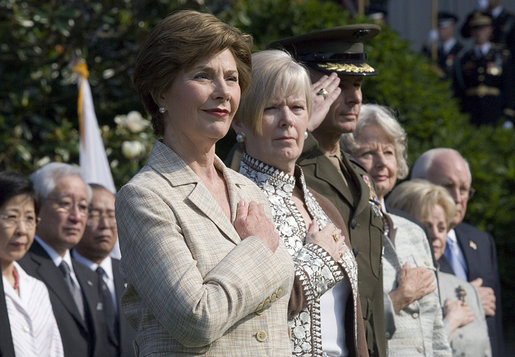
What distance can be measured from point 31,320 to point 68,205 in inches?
47.5

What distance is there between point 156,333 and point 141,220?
0.33 m

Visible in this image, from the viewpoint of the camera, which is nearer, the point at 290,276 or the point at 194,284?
the point at 194,284

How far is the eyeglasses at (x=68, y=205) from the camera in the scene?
230 inches

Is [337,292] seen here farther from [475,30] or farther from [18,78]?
Answer: [475,30]

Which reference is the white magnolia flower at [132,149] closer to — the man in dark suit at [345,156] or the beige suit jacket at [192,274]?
the man in dark suit at [345,156]

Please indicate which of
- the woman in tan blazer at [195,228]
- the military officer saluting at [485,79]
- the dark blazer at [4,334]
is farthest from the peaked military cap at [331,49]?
the military officer saluting at [485,79]

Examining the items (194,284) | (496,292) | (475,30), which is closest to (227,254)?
(194,284)

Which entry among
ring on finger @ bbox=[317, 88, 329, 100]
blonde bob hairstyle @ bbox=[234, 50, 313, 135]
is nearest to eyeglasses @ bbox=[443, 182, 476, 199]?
ring on finger @ bbox=[317, 88, 329, 100]

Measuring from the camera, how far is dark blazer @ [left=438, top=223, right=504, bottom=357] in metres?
6.36

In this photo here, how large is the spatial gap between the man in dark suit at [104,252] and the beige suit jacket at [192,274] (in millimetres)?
3021

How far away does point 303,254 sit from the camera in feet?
10.2

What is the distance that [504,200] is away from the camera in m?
9.06

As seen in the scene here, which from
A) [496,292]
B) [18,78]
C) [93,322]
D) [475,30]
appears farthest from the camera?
[475,30]

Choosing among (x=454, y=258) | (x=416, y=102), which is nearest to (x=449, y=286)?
(x=454, y=258)
